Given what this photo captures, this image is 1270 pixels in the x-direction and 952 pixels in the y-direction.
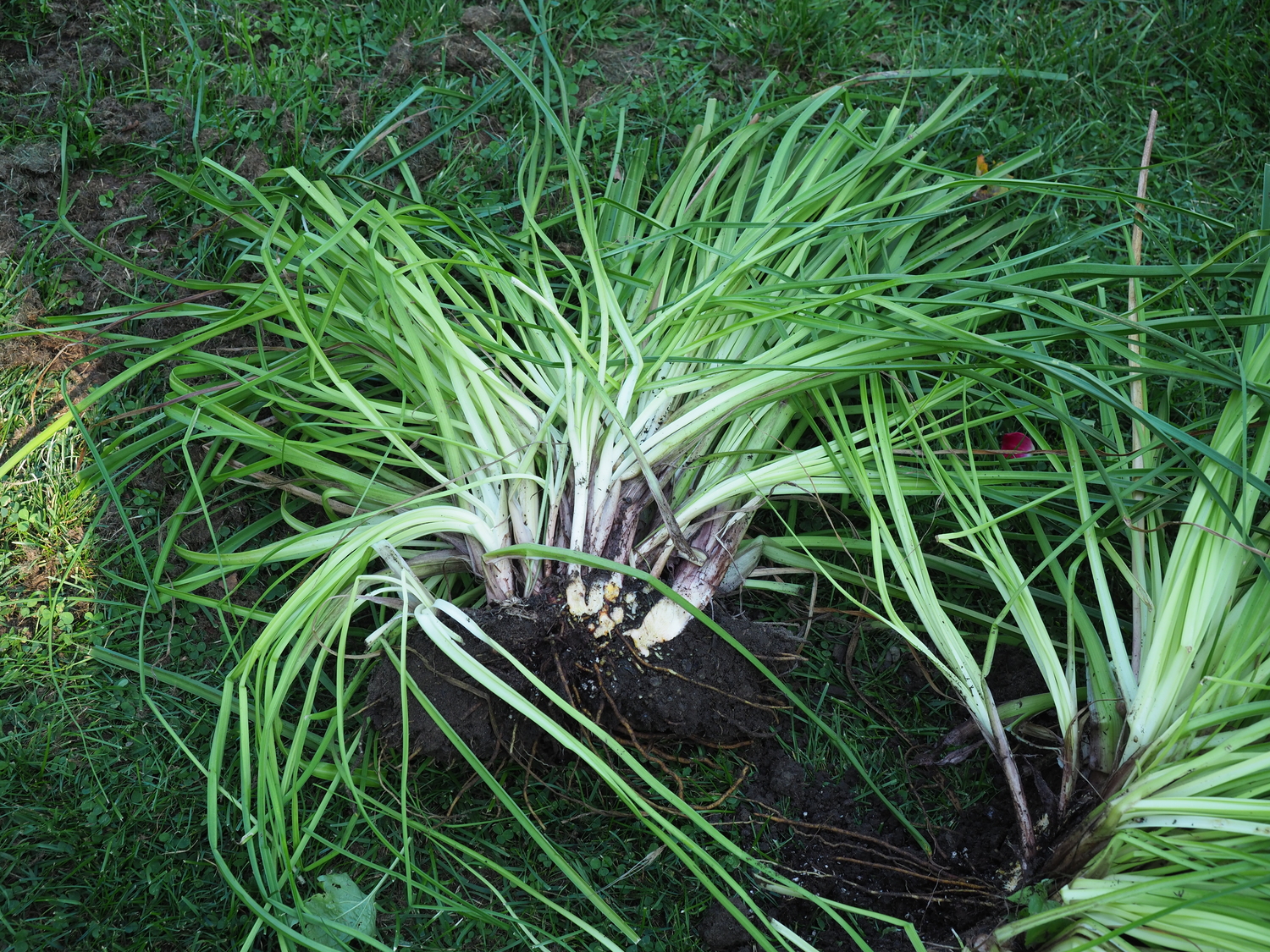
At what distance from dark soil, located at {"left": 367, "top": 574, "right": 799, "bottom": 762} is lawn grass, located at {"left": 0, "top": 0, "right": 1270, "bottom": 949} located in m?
0.15

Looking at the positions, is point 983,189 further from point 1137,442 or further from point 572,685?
point 572,685

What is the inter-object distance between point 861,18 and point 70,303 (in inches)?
76.2

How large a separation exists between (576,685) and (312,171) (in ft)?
4.06

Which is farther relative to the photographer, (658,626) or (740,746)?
(740,746)

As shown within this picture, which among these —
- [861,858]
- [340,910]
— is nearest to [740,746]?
[861,858]

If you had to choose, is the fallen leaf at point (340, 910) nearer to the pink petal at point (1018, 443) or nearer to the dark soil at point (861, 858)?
the dark soil at point (861, 858)

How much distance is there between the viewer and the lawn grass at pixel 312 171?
1662mm

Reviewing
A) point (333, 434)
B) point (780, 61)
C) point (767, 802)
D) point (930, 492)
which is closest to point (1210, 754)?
point (930, 492)

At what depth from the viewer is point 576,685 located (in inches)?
61.2

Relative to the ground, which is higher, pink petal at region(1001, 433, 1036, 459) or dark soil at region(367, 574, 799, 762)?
pink petal at region(1001, 433, 1036, 459)

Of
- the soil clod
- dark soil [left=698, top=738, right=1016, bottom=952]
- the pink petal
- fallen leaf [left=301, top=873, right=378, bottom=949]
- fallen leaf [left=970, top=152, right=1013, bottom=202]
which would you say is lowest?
fallen leaf [left=301, top=873, right=378, bottom=949]

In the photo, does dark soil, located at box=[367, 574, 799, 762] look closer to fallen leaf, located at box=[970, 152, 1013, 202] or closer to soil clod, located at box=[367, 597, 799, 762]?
soil clod, located at box=[367, 597, 799, 762]

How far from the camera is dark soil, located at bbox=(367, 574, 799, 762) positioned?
1.54 meters

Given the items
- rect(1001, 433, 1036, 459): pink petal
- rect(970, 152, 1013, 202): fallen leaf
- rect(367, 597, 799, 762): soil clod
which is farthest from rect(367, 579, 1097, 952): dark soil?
rect(970, 152, 1013, 202): fallen leaf
